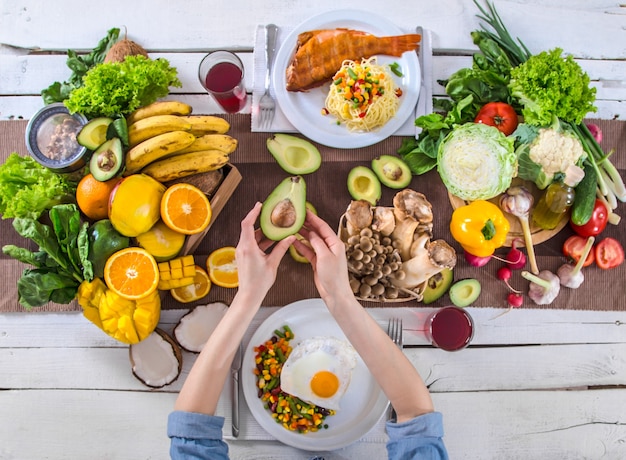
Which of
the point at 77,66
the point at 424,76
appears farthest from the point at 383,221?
the point at 77,66

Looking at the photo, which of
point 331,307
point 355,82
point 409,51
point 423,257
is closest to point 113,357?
point 331,307

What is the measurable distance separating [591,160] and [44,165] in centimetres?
216

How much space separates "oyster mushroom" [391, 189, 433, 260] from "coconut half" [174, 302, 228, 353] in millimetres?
772

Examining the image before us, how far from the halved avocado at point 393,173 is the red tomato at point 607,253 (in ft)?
2.87

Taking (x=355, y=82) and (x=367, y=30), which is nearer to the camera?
(x=355, y=82)

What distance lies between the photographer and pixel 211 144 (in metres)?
1.83

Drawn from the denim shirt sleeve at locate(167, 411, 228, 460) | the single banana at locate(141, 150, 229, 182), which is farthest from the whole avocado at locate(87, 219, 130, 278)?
the denim shirt sleeve at locate(167, 411, 228, 460)

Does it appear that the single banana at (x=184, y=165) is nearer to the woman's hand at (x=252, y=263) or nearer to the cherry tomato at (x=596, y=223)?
the woman's hand at (x=252, y=263)

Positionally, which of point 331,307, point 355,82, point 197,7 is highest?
point 197,7

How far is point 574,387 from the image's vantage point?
2.08m

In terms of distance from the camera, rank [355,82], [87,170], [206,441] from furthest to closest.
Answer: [355,82] → [87,170] → [206,441]

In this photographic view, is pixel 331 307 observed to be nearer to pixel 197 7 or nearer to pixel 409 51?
A: pixel 409 51

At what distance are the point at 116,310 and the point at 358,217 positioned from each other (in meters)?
0.98

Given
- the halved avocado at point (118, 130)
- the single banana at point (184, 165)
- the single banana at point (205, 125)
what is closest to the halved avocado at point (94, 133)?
the halved avocado at point (118, 130)
